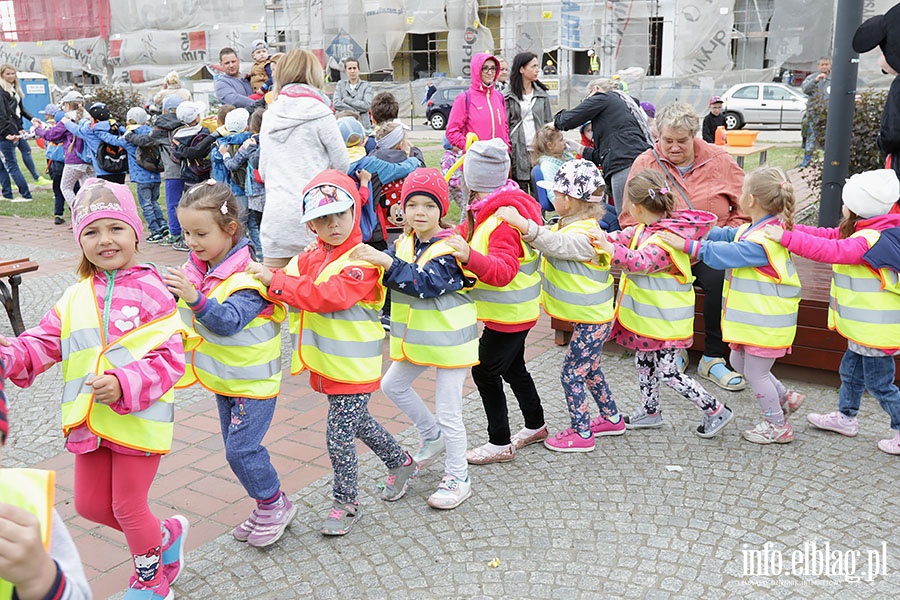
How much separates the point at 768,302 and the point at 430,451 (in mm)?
1902

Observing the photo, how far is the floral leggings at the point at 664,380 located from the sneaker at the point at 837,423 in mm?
619

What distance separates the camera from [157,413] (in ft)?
9.04

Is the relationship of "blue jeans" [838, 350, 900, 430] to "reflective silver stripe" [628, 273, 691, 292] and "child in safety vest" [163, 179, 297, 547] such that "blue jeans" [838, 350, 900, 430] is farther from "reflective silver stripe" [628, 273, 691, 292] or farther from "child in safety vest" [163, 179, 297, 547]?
"child in safety vest" [163, 179, 297, 547]

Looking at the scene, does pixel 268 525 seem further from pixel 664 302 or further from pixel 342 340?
pixel 664 302

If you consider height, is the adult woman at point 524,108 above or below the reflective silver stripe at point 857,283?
above

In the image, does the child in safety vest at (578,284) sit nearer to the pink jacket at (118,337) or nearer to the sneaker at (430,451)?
the sneaker at (430,451)

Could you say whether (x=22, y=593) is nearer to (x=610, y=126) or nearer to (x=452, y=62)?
(x=610, y=126)

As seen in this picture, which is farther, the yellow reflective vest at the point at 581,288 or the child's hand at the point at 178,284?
the yellow reflective vest at the point at 581,288

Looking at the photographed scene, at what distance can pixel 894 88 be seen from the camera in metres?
5.07

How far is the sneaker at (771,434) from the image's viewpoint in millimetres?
4258

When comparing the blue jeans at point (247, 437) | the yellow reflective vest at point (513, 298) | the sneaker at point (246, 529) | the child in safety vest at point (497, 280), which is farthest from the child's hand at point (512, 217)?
the sneaker at point (246, 529)

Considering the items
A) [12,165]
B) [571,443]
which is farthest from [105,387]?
[12,165]

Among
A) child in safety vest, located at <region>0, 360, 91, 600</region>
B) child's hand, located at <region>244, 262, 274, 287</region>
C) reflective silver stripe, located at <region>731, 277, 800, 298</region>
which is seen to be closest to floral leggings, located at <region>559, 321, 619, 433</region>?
reflective silver stripe, located at <region>731, 277, 800, 298</region>

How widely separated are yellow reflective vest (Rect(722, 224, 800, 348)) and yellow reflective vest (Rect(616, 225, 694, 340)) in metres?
0.26
